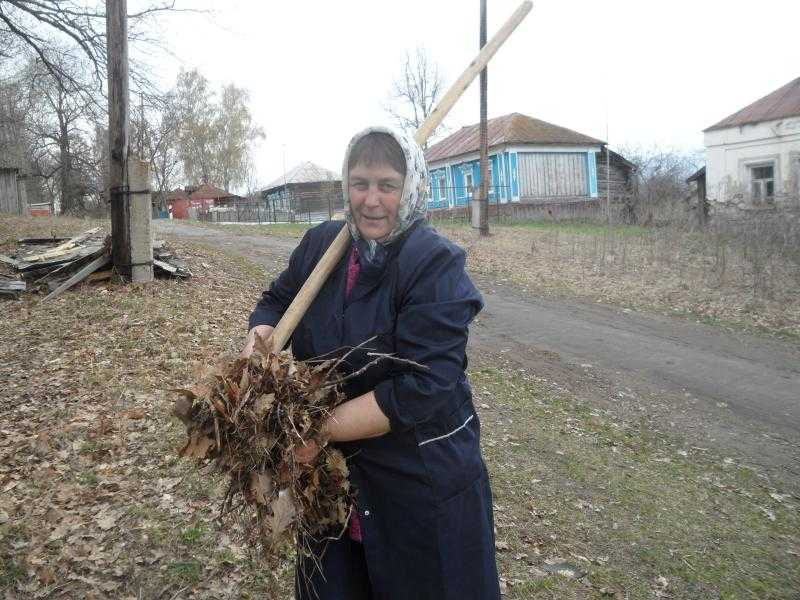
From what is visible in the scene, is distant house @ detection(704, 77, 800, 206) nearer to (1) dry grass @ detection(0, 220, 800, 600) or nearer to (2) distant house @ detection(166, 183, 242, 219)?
(1) dry grass @ detection(0, 220, 800, 600)

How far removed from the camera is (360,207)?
184 cm

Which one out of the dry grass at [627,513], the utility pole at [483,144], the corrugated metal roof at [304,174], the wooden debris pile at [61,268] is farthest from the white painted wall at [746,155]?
the corrugated metal roof at [304,174]

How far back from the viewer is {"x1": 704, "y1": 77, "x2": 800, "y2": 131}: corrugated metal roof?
2006 cm

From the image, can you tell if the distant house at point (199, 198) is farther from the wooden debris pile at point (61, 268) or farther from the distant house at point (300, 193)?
the wooden debris pile at point (61, 268)

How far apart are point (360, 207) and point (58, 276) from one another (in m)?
8.10

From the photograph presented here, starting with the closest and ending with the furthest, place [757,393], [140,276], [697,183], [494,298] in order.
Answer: [757,393], [140,276], [494,298], [697,183]

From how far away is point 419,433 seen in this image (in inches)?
65.9

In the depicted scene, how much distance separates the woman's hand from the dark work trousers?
2.16ft

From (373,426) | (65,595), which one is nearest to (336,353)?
(373,426)

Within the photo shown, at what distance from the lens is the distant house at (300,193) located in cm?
3453

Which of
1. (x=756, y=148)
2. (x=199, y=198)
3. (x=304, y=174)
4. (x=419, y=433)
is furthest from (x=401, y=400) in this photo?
(x=199, y=198)

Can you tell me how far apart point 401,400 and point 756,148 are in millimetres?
23604

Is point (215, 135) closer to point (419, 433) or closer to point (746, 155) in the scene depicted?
point (746, 155)

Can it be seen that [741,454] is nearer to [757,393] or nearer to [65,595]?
[757,393]
